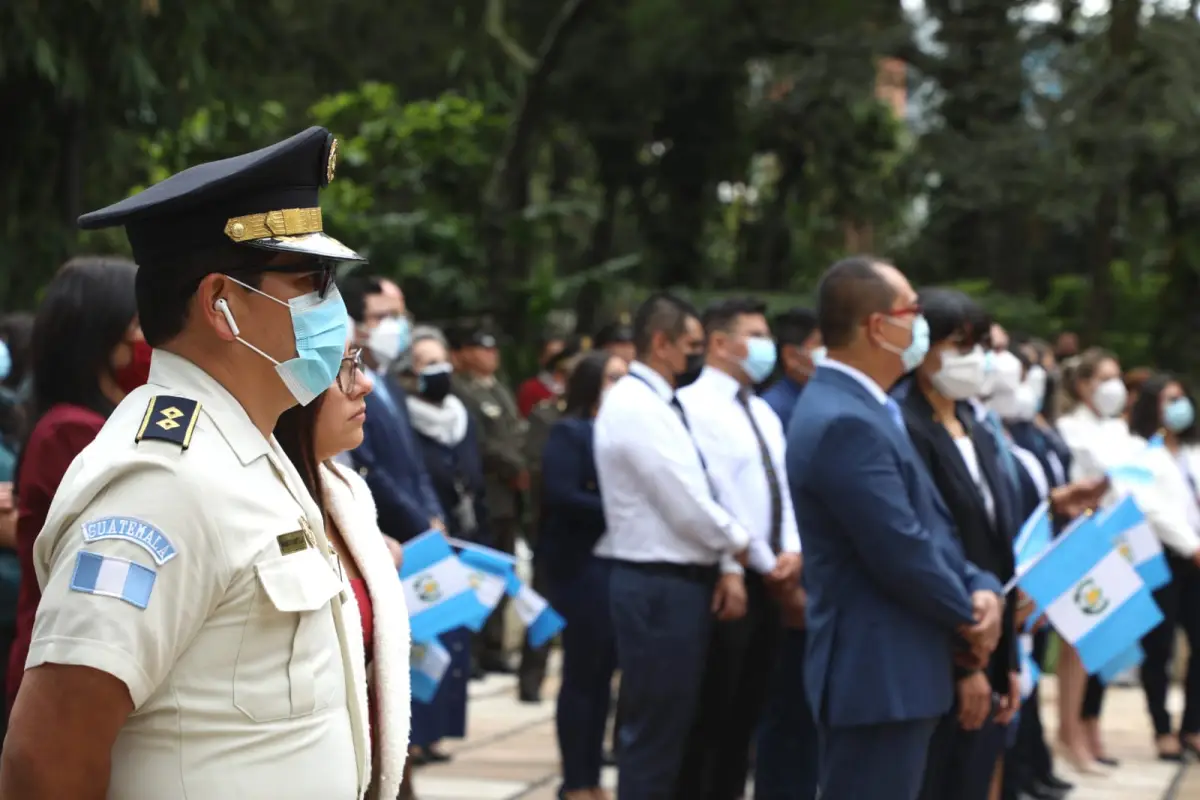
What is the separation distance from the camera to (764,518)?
6.85m

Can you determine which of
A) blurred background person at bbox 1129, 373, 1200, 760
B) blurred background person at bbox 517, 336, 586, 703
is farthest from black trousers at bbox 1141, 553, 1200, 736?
blurred background person at bbox 517, 336, 586, 703

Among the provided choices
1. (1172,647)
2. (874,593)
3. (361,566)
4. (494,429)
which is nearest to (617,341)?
(494,429)

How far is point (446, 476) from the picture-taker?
8.94 metres

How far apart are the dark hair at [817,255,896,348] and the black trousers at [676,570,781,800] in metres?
1.81

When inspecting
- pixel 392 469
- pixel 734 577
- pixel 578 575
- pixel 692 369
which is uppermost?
pixel 692 369

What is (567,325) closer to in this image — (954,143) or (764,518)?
(954,143)

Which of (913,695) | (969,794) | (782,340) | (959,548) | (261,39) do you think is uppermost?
(261,39)

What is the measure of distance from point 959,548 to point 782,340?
129 inches

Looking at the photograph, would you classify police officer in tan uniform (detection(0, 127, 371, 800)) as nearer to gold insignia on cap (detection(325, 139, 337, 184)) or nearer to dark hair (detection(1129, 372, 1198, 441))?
gold insignia on cap (detection(325, 139, 337, 184))

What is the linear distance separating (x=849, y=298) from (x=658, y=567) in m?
1.74

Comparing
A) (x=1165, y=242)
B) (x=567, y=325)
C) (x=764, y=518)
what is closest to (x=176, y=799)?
(x=764, y=518)

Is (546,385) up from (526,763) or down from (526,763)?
up

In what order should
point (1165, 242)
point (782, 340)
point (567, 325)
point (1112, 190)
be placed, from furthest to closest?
point (567, 325), point (1165, 242), point (1112, 190), point (782, 340)

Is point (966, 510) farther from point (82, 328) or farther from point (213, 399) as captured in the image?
point (213, 399)
